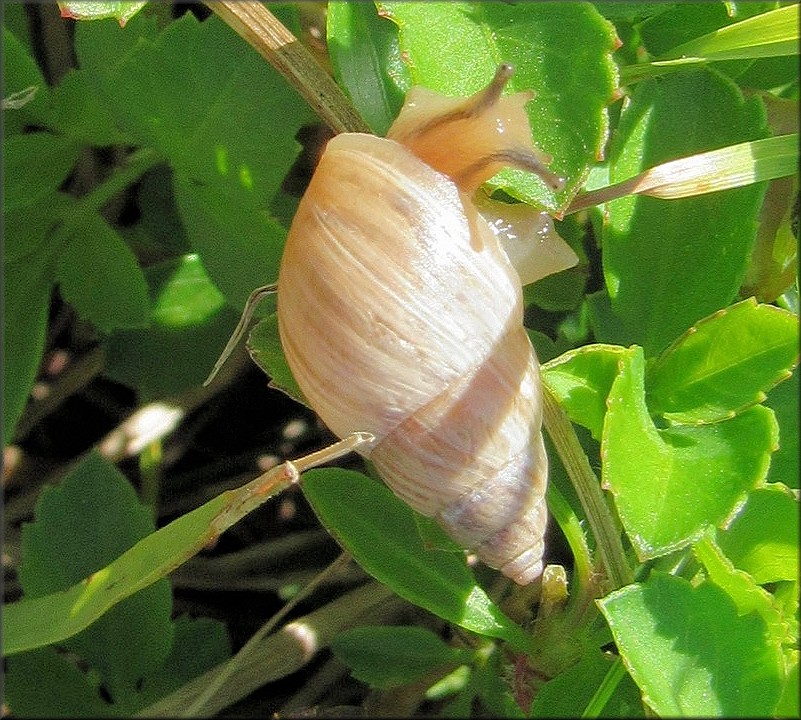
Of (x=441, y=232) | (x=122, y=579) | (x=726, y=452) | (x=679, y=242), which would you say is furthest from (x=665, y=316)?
(x=122, y=579)

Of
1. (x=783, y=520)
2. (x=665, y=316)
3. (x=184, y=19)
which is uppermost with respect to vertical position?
(x=184, y=19)

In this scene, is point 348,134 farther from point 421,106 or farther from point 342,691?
point 342,691

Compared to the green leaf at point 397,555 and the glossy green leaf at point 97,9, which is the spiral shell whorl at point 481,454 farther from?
Answer: the glossy green leaf at point 97,9

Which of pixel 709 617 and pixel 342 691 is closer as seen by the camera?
pixel 709 617

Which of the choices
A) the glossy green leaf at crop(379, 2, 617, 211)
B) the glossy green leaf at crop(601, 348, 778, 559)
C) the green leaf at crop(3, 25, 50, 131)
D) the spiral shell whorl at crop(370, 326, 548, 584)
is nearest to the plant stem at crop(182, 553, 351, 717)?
the spiral shell whorl at crop(370, 326, 548, 584)

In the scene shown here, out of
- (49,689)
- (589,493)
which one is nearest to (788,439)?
(589,493)

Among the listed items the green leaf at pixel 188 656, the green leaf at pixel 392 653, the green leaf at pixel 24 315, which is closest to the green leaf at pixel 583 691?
the green leaf at pixel 392 653

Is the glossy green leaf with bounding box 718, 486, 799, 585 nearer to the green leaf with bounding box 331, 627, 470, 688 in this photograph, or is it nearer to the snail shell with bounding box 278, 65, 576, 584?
the snail shell with bounding box 278, 65, 576, 584
